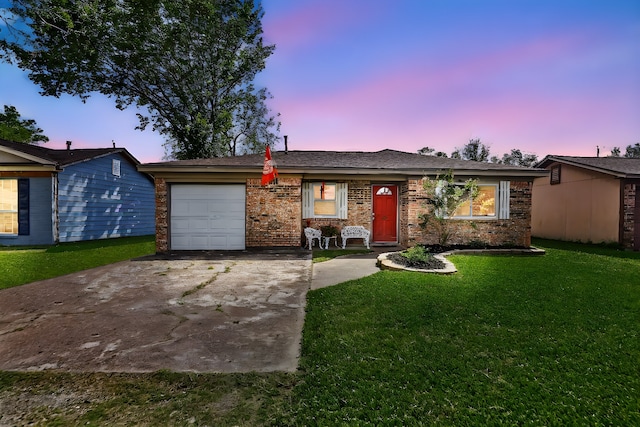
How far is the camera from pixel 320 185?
10961mm

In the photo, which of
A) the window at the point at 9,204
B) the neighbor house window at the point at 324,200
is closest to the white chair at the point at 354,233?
the neighbor house window at the point at 324,200

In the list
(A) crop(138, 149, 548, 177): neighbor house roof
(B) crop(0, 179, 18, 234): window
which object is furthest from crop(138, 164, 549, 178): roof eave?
(B) crop(0, 179, 18, 234): window

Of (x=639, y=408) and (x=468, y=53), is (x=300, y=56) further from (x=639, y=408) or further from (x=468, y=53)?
(x=639, y=408)

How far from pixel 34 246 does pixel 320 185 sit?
1145 centimetres

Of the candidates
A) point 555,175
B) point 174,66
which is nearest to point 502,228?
point 555,175

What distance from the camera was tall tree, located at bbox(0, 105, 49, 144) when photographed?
26453mm

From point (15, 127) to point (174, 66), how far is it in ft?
69.8

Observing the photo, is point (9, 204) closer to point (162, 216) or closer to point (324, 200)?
point (162, 216)

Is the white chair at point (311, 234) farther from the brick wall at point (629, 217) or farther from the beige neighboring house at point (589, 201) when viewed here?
the brick wall at point (629, 217)

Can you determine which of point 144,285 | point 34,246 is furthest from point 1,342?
point 34,246

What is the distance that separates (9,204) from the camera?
11.7 meters

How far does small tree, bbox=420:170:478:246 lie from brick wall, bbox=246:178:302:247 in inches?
175

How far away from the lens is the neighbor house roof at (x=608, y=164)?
35.6 ft

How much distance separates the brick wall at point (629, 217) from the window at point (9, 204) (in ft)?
77.8
